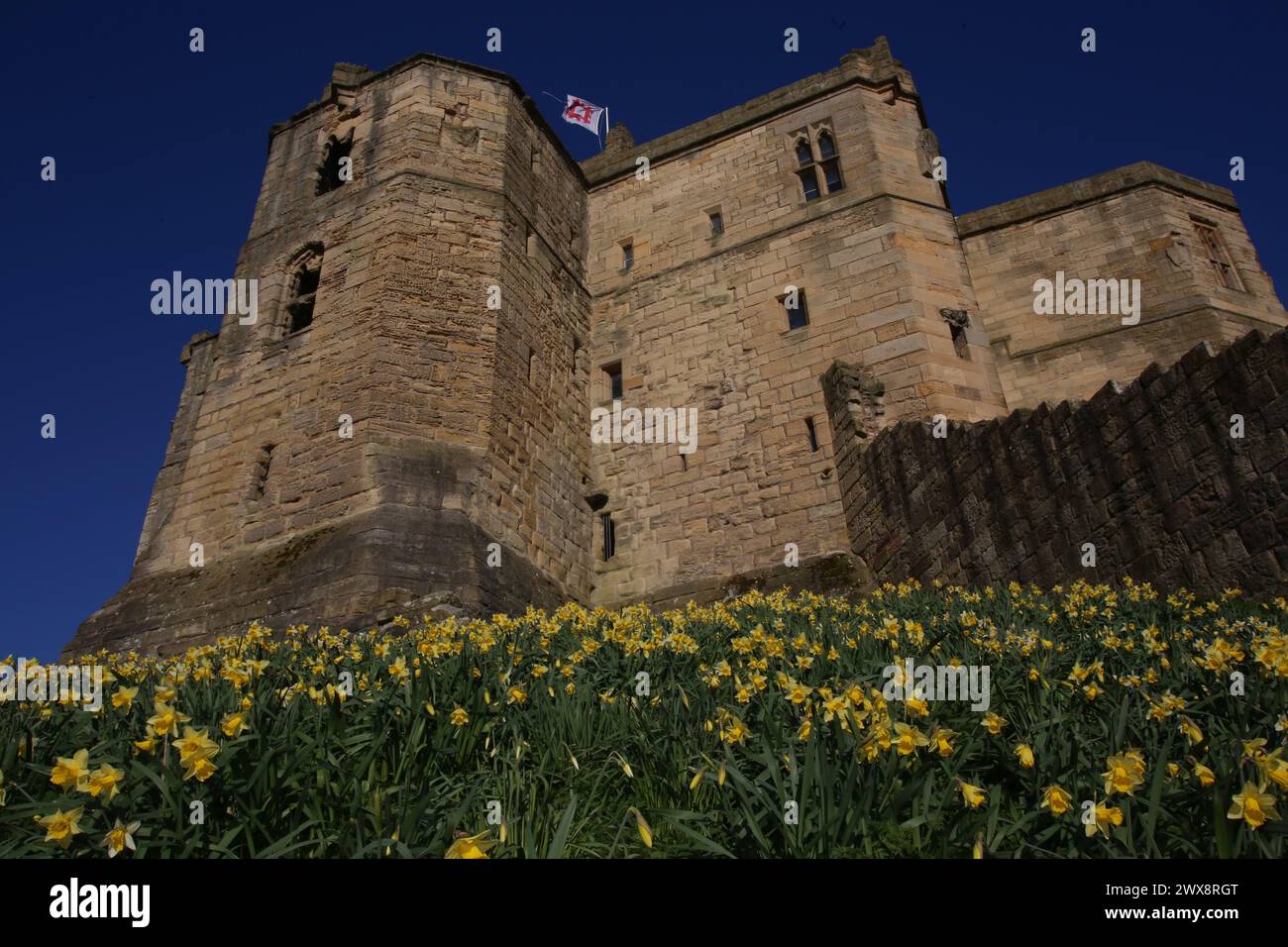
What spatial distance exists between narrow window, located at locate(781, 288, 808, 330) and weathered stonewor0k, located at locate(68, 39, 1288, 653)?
56mm

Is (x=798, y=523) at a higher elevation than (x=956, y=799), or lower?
higher

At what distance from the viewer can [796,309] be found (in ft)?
49.7

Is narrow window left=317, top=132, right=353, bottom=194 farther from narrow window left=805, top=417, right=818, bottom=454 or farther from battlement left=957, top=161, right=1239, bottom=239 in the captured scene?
battlement left=957, top=161, right=1239, bottom=239

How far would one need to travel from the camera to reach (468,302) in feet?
43.1

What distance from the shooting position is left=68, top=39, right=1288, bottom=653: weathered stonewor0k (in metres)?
8.73

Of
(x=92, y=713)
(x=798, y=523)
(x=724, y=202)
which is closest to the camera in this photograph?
(x=92, y=713)

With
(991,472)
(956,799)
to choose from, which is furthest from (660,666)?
(991,472)

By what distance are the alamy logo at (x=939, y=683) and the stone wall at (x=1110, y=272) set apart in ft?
51.0

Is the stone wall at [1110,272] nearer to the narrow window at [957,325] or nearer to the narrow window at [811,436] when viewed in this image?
the narrow window at [957,325]
